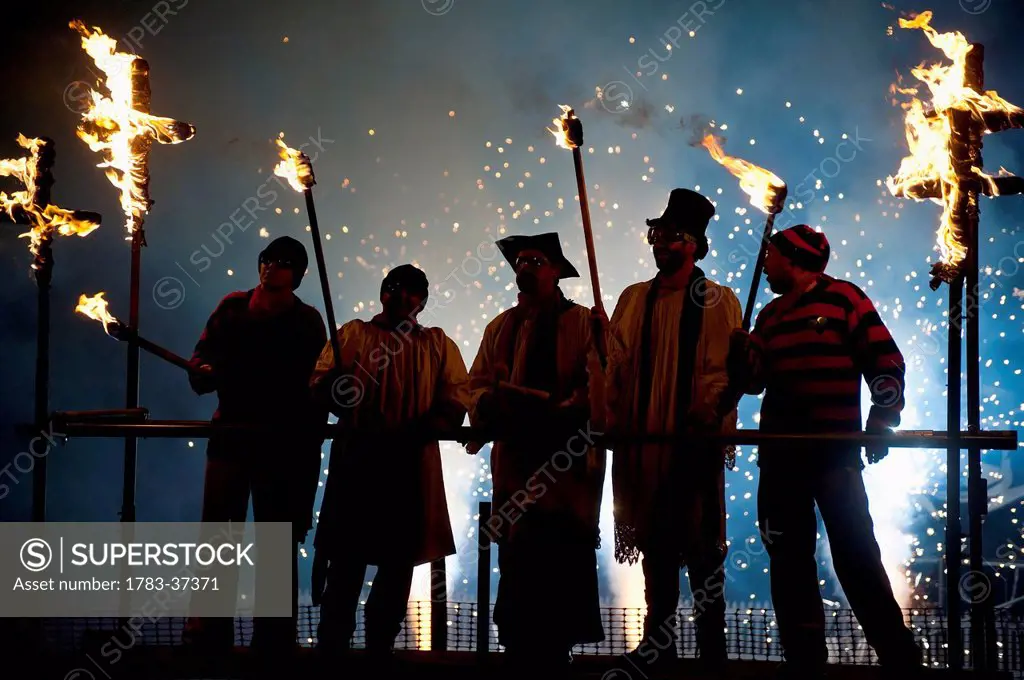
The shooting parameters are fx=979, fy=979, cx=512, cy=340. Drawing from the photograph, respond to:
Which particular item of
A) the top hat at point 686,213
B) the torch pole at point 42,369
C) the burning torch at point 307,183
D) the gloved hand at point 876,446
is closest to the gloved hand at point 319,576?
the burning torch at point 307,183

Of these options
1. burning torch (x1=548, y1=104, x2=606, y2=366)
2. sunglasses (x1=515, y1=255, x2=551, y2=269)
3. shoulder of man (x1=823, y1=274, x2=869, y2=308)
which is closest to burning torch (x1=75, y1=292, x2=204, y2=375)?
sunglasses (x1=515, y1=255, x2=551, y2=269)

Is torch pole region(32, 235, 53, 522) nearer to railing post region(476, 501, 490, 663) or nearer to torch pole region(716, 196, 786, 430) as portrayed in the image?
railing post region(476, 501, 490, 663)

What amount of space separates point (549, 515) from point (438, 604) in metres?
1.03

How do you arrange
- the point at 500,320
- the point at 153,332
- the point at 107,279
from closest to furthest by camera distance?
the point at 500,320, the point at 107,279, the point at 153,332

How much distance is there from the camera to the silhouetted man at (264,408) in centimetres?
479

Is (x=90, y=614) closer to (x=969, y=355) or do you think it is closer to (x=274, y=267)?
(x=274, y=267)

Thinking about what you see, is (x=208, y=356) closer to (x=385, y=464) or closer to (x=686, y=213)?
(x=385, y=464)

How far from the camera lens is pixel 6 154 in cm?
877

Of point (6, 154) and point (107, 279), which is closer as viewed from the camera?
point (6, 154)

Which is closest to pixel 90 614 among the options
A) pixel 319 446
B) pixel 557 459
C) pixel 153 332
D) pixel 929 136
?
pixel 319 446

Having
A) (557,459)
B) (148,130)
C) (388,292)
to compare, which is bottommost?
(557,459)

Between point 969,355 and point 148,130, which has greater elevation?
point 148,130

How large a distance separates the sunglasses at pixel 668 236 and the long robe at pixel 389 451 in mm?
1148

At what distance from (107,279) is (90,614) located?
5.86 meters
